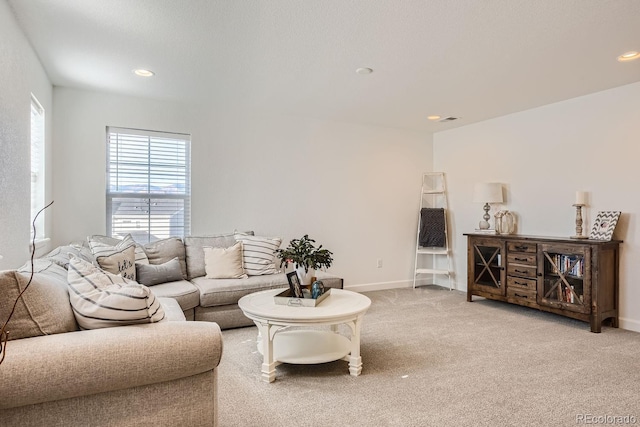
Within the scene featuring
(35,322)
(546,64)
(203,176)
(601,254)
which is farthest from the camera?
(203,176)

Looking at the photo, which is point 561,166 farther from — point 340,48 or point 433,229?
point 340,48

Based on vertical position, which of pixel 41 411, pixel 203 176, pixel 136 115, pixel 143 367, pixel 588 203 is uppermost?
pixel 136 115

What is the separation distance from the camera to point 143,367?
145 centimetres

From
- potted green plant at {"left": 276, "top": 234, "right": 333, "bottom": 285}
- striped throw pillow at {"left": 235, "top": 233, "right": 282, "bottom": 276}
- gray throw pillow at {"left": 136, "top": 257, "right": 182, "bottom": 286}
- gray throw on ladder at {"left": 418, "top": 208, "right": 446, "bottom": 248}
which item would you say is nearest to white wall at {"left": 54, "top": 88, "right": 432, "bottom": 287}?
gray throw on ladder at {"left": 418, "top": 208, "right": 446, "bottom": 248}

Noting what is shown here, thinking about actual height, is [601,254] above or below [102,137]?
below

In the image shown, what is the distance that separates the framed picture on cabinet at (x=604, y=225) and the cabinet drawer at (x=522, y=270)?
638 mm

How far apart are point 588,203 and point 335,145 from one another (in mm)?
2984

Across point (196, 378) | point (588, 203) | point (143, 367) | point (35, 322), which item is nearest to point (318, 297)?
point (196, 378)

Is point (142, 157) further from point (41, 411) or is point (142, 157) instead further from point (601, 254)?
point (601, 254)

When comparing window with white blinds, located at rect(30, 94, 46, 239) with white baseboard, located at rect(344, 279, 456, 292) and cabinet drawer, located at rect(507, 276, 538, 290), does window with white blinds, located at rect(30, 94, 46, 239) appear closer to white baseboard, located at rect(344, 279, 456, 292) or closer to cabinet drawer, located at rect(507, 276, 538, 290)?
white baseboard, located at rect(344, 279, 456, 292)

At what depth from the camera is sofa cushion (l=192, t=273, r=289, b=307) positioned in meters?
3.48

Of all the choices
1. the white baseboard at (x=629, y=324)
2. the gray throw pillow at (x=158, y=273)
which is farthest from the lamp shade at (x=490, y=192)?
the gray throw pillow at (x=158, y=273)

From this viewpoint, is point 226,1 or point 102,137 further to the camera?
point 102,137

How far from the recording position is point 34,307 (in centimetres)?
146
